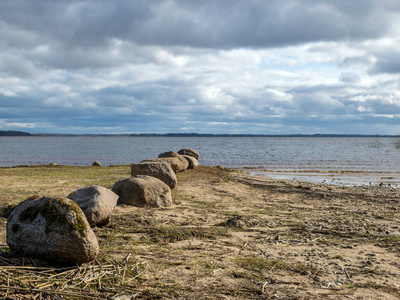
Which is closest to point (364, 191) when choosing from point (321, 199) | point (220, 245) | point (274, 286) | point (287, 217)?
point (321, 199)

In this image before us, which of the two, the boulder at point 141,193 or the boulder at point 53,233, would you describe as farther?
the boulder at point 141,193

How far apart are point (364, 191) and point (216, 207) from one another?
28.3ft

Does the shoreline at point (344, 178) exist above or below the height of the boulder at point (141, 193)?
below

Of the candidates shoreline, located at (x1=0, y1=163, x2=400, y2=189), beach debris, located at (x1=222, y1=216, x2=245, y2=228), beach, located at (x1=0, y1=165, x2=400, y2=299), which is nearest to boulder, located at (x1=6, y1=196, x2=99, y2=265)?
beach, located at (x1=0, y1=165, x2=400, y2=299)

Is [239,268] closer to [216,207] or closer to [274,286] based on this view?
[274,286]

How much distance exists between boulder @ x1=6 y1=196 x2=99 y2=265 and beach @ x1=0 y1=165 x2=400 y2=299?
305 mm

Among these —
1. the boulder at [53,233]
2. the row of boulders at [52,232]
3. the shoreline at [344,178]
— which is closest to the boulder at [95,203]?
the row of boulders at [52,232]

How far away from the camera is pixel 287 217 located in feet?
34.1

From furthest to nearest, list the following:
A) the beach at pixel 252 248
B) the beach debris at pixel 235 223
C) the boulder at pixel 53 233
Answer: the beach debris at pixel 235 223 < the boulder at pixel 53 233 < the beach at pixel 252 248

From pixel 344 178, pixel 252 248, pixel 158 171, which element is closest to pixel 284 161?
pixel 344 178

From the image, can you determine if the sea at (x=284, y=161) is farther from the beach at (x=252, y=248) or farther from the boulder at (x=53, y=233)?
the boulder at (x=53, y=233)

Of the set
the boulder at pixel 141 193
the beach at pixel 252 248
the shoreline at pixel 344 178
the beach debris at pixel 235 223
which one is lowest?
the shoreline at pixel 344 178

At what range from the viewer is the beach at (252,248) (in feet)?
17.2

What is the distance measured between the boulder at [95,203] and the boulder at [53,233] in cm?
245
